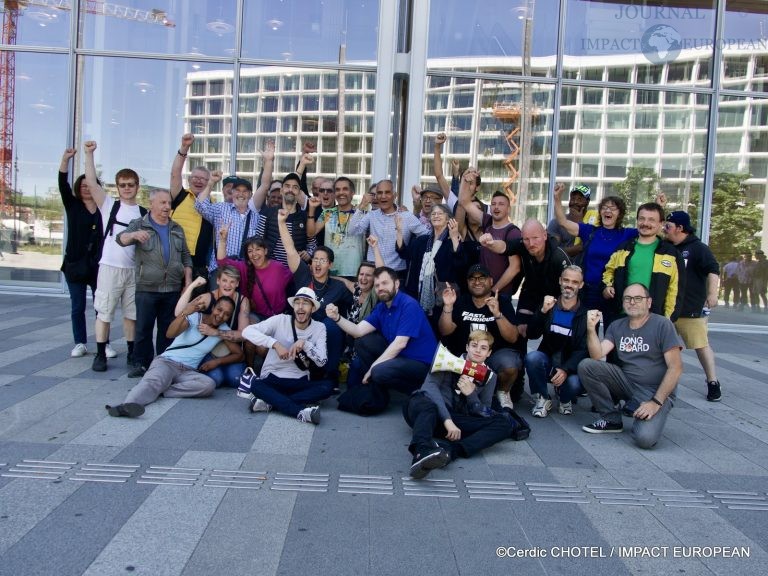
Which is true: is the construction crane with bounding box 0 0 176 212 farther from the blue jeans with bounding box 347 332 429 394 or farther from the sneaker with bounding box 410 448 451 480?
the sneaker with bounding box 410 448 451 480

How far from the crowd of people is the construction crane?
5.72 metres

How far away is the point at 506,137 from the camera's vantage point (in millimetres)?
11969

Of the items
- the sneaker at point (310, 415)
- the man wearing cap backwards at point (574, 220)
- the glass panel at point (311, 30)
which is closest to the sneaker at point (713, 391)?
the man wearing cap backwards at point (574, 220)

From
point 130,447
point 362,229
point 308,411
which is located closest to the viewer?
point 130,447

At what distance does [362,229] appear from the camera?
7.32 metres

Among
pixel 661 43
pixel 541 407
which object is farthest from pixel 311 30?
pixel 541 407

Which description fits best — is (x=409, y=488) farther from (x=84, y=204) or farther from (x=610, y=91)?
(x=610, y=91)

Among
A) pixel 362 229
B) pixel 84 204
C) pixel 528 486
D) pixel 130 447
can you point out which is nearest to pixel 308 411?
pixel 130 447

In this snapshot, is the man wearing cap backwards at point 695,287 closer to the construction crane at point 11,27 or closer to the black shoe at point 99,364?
the black shoe at point 99,364

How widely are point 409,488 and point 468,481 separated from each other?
1.31 feet

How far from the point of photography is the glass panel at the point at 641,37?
1216 cm

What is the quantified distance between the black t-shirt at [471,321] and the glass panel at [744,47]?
28.2 feet

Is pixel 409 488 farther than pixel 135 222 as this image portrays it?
No

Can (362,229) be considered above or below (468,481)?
above
